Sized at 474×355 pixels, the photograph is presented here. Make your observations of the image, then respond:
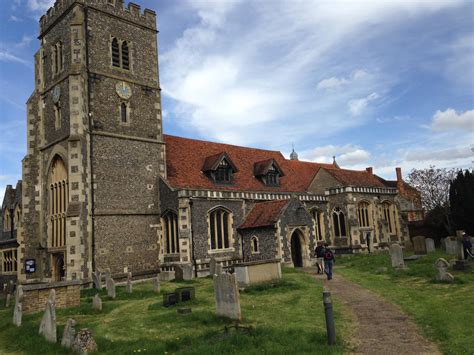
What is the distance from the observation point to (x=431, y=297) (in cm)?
1280

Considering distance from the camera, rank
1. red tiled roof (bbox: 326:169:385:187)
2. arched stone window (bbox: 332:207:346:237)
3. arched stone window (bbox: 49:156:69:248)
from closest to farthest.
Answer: arched stone window (bbox: 49:156:69:248)
arched stone window (bbox: 332:207:346:237)
red tiled roof (bbox: 326:169:385:187)

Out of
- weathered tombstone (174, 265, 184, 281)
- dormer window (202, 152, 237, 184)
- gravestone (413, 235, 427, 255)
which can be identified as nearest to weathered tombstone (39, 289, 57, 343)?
weathered tombstone (174, 265, 184, 281)

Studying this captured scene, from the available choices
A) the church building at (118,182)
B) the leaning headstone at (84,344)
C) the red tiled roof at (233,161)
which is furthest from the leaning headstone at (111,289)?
the red tiled roof at (233,161)

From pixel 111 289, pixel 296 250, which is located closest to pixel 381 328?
pixel 111 289

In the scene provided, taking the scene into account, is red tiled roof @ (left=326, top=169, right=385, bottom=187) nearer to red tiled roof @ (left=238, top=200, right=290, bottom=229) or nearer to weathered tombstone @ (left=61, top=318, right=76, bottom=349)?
red tiled roof @ (left=238, top=200, right=290, bottom=229)

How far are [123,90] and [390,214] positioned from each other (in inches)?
893

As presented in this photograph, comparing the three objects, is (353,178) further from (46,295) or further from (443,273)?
(46,295)

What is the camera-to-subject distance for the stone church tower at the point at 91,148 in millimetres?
21453

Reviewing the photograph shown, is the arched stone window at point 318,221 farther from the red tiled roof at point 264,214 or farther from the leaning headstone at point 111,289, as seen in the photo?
the leaning headstone at point 111,289

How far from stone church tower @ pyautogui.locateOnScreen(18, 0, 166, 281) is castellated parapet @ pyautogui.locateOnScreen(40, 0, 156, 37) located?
7 centimetres

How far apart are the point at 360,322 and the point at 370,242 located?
2120 cm

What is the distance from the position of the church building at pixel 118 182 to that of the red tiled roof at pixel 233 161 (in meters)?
0.14

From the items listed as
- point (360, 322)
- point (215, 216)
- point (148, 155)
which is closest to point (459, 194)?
point (215, 216)

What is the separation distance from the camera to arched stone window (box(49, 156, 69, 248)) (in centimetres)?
2269
